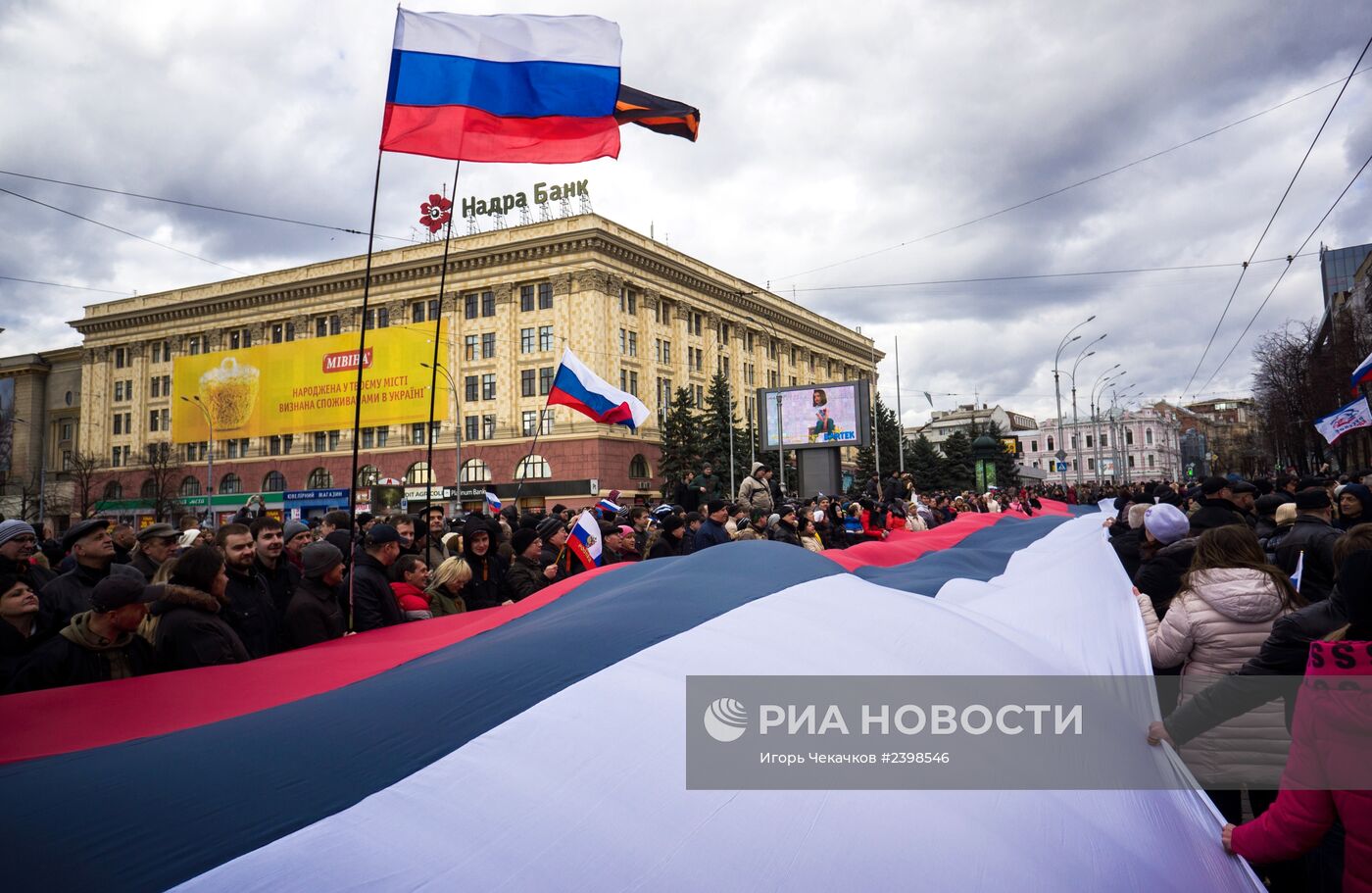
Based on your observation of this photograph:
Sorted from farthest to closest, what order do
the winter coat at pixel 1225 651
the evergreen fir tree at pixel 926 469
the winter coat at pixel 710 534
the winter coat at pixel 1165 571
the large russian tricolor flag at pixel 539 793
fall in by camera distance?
the evergreen fir tree at pixel 926 469
the winter coat at pixel 710 534
the winter coat at pixel 1165 571
the winter coat at pixel 1225 651
the large russian tricolor flag at pixel 539 793

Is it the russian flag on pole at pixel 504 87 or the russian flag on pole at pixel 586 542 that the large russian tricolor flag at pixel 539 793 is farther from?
the russian flag on pole at pixel 586 542

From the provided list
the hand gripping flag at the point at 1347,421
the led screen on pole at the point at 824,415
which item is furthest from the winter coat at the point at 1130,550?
the led screen on pole at the point at 824,415

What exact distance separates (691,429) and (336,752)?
153ft

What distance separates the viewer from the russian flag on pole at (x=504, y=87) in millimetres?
6250

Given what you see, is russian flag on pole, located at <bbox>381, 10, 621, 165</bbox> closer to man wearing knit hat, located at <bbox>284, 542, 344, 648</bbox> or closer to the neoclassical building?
man wearing knit hat, located at <bbox>284, 542, 344, 648</bbox>

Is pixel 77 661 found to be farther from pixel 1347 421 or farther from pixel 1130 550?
pixel 1347 421

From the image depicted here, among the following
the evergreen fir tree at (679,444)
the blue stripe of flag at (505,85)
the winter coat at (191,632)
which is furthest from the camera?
the evergreen fir tree at (679,444)

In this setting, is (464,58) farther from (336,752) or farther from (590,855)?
(590,855)

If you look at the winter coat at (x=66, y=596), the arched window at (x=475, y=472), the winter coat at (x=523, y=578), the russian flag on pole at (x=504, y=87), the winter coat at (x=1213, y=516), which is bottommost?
the winter coat at (x=523, y=578)

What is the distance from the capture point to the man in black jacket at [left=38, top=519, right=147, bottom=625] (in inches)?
194

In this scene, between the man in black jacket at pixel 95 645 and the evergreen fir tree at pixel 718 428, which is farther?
the evergreen fir tree at pixel 718 428

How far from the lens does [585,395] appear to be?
1808 centimetres

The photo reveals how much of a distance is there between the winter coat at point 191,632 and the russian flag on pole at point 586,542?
422 centimetres

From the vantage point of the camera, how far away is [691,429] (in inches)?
1925
